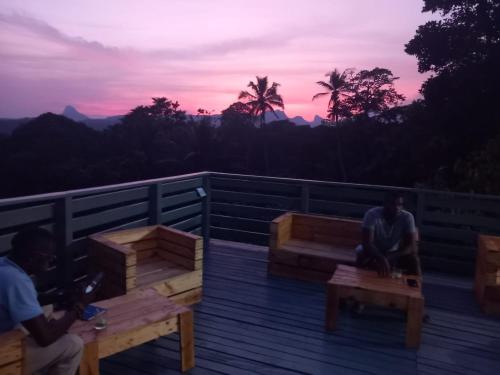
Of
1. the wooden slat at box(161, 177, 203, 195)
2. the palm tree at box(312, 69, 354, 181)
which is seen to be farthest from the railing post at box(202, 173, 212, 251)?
the palm tree at box(312, 69, 354, 181)

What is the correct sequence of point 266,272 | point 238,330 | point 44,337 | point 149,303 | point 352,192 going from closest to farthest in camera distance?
point 44,337 → point 149,303 → point 238,330 → point 266,272 → point 352,192

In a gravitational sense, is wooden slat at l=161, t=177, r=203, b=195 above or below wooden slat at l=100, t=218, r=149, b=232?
above

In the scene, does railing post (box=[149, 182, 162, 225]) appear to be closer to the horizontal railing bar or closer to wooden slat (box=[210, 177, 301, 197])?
the horizontal railing bar

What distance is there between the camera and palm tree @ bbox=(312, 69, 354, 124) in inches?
1298

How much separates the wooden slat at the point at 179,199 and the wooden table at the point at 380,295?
8.53ft

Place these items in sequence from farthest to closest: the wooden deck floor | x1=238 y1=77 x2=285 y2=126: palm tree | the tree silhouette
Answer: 1. x1=238 y1=77 x2=285 y2=126: palm tree
2. the tree silhouette
3. the wooden deck floor

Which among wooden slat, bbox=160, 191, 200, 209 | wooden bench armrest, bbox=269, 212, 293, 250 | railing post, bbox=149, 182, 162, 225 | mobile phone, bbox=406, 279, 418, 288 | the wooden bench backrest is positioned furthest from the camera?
wooden slat, bbox=160, 191, 200, 209

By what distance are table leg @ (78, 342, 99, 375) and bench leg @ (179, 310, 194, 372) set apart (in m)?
0.68

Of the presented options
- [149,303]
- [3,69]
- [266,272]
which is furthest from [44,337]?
[3,69]

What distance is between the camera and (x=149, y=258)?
5137mm

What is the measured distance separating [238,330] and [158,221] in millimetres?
2150

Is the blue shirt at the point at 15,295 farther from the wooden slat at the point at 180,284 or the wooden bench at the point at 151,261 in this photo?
the wooden slat at the point at 180,284

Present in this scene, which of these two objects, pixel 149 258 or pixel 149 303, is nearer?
pixel 149 303

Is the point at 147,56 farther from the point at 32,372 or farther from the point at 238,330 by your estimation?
the point at 32,372
